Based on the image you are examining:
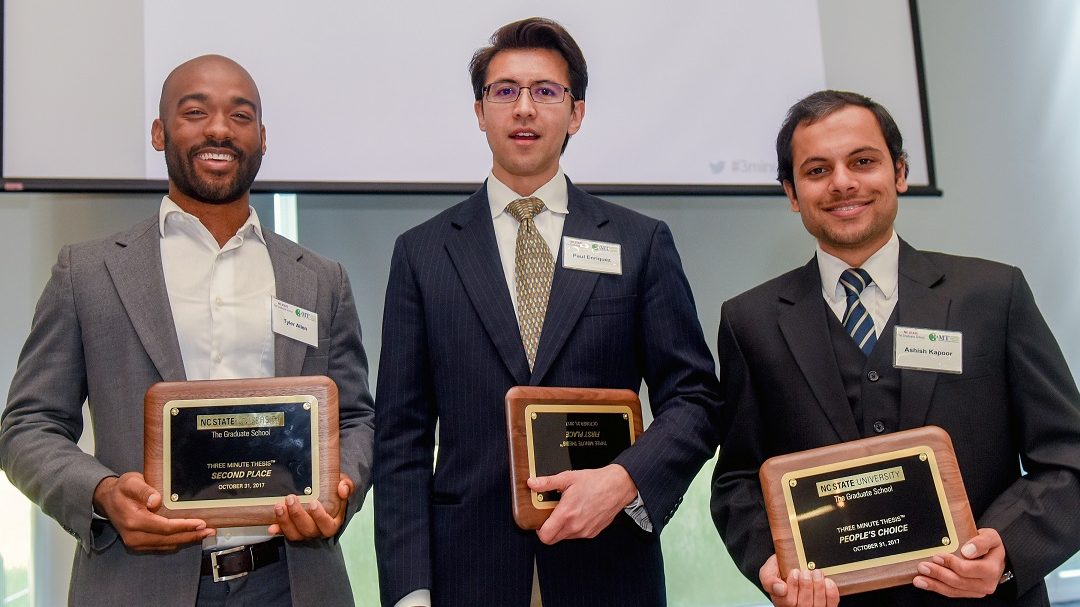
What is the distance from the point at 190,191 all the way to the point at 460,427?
897 millimetres

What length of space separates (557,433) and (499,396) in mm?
199

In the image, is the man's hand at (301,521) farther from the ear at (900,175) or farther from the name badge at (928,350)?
the ear at (900,175)

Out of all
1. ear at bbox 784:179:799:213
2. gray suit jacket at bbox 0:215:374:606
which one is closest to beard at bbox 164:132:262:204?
gray suit jacket at bbox 0:215:374:606

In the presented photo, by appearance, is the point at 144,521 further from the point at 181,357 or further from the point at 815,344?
the point at 815,344

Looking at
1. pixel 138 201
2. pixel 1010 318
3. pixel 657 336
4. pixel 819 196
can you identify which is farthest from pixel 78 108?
pixel 1010 318

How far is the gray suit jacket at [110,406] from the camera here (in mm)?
1812

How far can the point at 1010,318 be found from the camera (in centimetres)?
179

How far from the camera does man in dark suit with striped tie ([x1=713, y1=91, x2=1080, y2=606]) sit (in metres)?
1.66

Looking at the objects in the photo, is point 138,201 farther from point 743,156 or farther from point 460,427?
point 743,156

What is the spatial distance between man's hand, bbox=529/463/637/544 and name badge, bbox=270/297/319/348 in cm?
73

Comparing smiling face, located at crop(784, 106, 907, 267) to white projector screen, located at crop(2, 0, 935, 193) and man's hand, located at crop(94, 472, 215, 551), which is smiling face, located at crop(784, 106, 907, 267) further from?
man's hand, located at crop(94, 472, 215, 551)

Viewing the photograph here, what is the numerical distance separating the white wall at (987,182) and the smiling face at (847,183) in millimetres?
1397

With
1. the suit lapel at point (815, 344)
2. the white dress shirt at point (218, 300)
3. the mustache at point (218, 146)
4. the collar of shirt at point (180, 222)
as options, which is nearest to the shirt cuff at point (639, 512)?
the suit lapel at point (815, 344)

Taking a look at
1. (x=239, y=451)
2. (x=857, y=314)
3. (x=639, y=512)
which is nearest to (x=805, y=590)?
(x=639, y=512)
